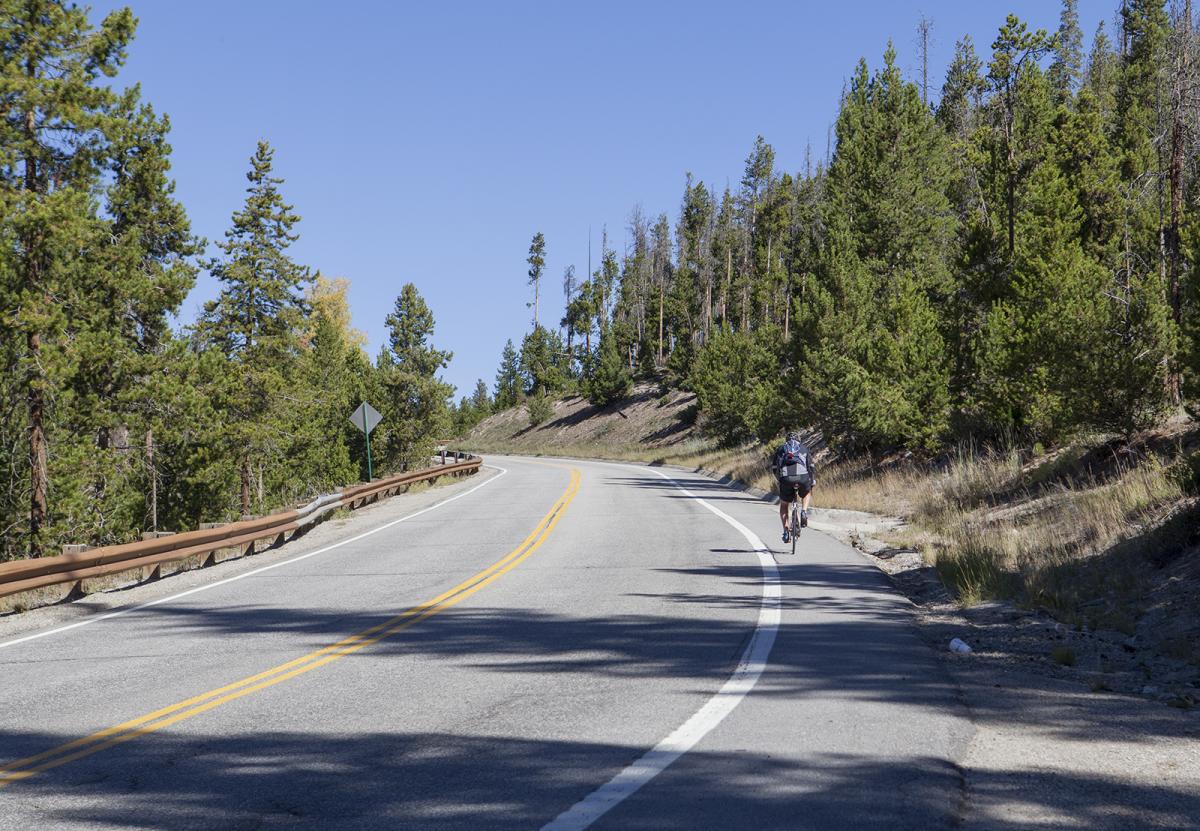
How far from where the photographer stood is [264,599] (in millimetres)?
11625

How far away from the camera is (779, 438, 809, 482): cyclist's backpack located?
15703 millimetres

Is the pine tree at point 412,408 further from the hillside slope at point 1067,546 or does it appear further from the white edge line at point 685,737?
the white edge line at point 685,737

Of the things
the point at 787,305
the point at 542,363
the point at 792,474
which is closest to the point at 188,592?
the point at 792,474

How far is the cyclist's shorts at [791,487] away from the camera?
15516mm

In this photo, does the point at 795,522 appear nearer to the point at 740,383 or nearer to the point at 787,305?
the point at 740,383

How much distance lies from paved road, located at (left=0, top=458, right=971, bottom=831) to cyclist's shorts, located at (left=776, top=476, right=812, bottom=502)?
265cm

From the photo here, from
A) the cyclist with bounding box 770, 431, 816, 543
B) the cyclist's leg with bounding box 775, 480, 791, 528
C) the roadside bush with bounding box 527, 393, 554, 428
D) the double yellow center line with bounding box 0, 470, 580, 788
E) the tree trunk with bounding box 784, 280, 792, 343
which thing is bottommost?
the double yellow center line with bounding box 0, 470, 580, 788

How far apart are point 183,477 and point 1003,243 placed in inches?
1049

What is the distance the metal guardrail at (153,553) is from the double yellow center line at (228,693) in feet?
15.8

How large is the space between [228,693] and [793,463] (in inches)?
424

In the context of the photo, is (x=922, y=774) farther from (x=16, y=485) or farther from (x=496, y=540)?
(x=16, y=485)

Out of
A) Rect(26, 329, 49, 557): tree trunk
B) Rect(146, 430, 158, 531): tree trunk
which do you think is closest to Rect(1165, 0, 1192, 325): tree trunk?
Rect(26, 329, 49, 557): tree trunk

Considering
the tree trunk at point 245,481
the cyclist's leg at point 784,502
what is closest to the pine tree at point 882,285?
the cyclist's leg at point 784,502

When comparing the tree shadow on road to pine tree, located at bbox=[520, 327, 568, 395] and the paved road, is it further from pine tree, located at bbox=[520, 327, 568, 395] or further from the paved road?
pine tree, located at bbox=[520, 327, 568, 395]
